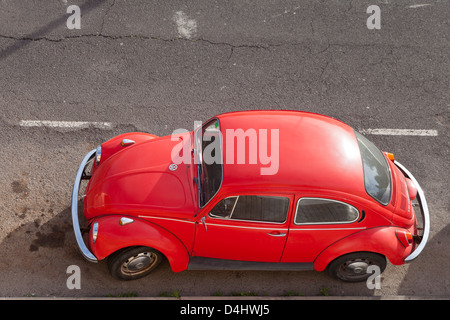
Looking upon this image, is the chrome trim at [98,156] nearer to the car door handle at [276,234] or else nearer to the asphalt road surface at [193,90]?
the asphalt road surface at [193,90]

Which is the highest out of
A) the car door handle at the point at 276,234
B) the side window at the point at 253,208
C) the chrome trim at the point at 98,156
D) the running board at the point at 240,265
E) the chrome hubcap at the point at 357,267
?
the chrome trim at the point at 98,156

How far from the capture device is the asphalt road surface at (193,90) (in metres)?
→ 6.12

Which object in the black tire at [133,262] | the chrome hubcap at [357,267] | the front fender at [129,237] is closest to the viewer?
the front fender at [129,237]

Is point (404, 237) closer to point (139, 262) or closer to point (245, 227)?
point (245, 227)

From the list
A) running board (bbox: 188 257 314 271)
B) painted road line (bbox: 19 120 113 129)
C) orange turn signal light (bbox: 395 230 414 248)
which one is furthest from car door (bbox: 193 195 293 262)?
painted road line (bbox: 19 120 113 129)

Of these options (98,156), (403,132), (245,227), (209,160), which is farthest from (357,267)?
(98,156)

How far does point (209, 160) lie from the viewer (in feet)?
18.0

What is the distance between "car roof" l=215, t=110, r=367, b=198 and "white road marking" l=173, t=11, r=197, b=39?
3.70 meters

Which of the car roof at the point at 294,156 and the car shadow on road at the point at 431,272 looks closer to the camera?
the car roof at the point at 294,156

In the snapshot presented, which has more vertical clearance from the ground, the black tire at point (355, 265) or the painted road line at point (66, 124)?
the painted road line at point (66, 124)

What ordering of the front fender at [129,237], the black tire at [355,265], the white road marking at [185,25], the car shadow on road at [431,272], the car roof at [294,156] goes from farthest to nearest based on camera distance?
the white road marking at [185,25], the car shadow on road at [431,272], the black tire at [355,265], the front fender at [129,237], the car roof at [294,156]

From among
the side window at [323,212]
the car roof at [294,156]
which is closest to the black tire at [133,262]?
the car roof at [294,156]

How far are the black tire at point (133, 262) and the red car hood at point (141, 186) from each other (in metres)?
0.47

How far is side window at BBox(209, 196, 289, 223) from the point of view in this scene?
518cm
